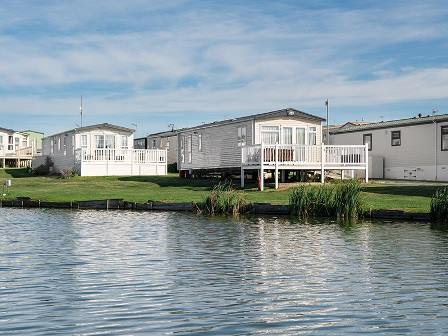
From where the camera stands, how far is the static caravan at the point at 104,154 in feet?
171

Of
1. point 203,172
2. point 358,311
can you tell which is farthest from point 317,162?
point 358,311

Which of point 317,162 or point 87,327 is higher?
point 317,162

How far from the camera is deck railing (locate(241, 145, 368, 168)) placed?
124 ft

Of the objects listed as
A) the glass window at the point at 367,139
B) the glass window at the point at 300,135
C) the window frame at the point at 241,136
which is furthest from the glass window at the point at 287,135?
the glass window at the point at 367,139

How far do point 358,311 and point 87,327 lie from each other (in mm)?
3860

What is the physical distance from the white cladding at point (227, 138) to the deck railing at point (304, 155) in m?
4.06

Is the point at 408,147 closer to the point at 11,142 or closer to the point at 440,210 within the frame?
the point at 440,210

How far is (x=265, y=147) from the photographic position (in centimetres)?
3775

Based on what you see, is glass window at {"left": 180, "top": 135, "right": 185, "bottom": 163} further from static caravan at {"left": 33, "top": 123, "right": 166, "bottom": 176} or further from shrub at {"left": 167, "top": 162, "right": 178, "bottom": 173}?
shrub at {"left": 167, "top": 162, "right": 178, "bottom": 173}

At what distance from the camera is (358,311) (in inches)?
414

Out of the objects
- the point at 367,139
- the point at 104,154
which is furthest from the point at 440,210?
the point at 104,154

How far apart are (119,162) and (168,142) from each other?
1508 centimetres

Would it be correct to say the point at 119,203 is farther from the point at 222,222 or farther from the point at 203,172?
the point at 203,172

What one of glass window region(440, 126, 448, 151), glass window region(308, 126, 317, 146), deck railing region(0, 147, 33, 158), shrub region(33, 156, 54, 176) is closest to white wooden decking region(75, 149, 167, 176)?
shrub region(33, 156, 54, 176)
